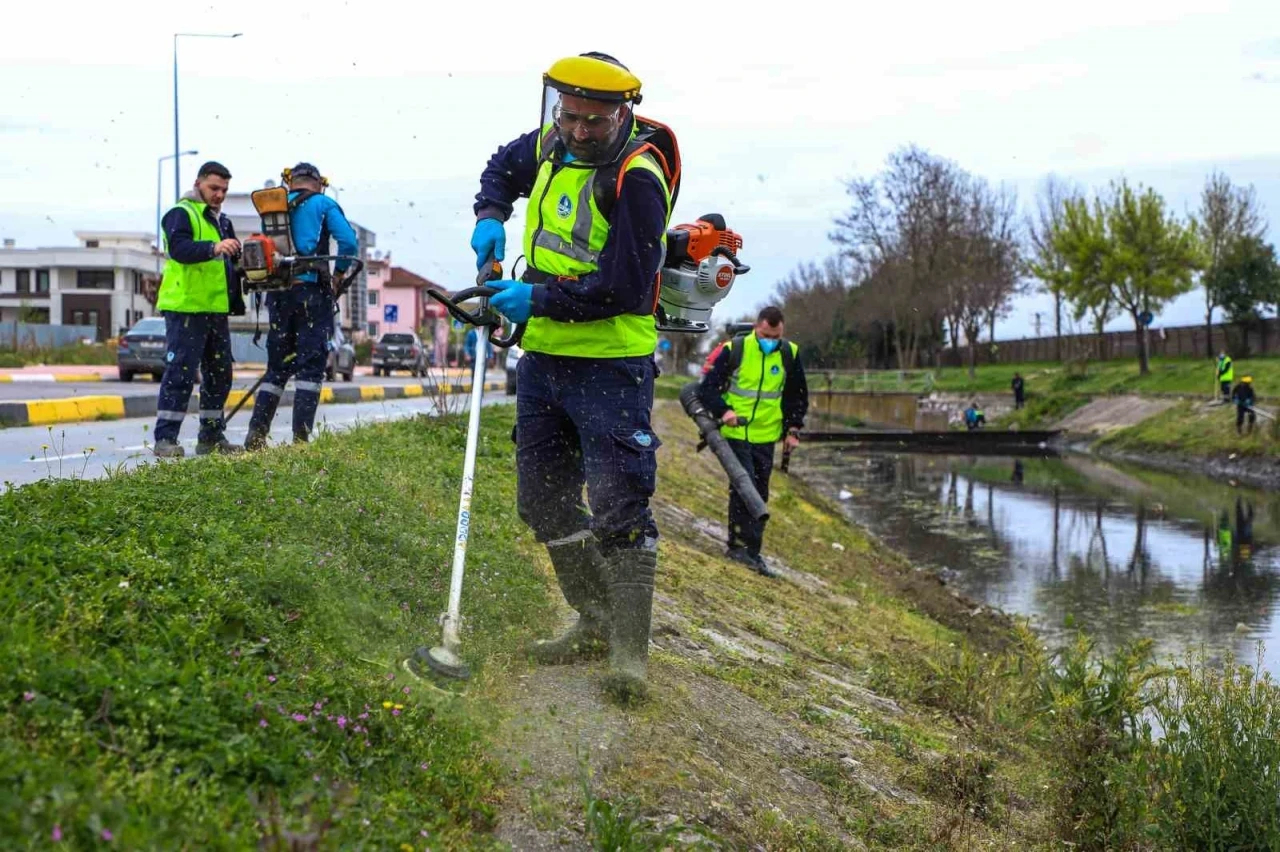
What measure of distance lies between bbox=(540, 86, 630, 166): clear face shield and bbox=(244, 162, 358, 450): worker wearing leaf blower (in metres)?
4.84

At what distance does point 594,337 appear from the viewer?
4.86 m

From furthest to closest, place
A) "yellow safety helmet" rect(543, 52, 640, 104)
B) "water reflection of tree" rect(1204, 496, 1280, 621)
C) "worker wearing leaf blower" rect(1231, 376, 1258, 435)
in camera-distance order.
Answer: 1. "worker wearing leaf blower" rect(1231, 376, 1258, 435)
2. "water reflection of tree" rect(1204, 496, 1280, 621)
3. "yellow safety helmet" rect(543, 52, 640, 104)

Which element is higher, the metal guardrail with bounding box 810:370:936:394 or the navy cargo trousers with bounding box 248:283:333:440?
the navy cargo trousers with bounding box 248:283:333:440

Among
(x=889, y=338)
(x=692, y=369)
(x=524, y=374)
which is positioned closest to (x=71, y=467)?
(x=524, y=374)

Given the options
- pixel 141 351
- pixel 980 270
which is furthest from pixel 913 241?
pixel 141 351

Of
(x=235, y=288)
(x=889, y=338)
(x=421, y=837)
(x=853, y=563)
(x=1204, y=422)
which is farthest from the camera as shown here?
(x=889, y=338)

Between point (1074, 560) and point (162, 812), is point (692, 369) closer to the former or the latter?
point (1074, 560)

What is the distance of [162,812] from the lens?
2.91 meters

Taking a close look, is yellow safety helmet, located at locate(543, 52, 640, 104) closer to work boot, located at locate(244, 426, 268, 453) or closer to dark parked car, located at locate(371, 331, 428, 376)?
work boot, located at locate(244, 426, 268, 453)

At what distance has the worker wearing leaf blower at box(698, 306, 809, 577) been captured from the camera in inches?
438

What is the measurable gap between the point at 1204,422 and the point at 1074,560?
22.5 meters

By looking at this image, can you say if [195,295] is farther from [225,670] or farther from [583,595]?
[225,670]

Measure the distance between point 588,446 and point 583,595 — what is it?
716 millimetres

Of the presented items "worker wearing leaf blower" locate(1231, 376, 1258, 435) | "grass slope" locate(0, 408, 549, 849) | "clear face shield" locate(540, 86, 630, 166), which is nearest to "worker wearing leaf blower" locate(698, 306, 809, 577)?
"grass slope" locate(0, 408, 549, 849)
